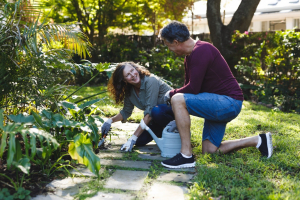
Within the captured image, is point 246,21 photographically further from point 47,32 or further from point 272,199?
point 272,199

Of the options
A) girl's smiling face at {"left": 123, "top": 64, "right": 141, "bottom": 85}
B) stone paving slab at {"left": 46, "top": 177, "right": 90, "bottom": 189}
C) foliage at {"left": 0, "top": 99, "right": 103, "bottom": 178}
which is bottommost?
stone paving slab at {"left": 46, "top": 177, "right": 90, "bottom": 189}

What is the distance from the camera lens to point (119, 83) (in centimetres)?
371

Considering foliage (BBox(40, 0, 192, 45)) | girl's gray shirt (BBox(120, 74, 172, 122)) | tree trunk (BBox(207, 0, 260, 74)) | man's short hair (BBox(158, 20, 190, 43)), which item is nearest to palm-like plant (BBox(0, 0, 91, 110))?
girl's gray shirt (BBox(120, 74, 172, 122))

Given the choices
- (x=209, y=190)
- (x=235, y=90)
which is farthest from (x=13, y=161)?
(x=235, y=90)

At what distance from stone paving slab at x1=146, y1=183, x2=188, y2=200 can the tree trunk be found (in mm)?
5981

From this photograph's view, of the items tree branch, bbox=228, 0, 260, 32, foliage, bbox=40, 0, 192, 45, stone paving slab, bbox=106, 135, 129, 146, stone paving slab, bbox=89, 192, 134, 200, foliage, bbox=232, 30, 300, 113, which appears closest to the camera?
stone paving slab, bbox=89, 192, 134, 200

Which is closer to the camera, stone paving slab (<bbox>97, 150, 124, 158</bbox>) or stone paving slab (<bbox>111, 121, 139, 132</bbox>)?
stone paving slab (<bbox>97, 150, 124, 158</bbox>)

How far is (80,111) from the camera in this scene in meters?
3.21

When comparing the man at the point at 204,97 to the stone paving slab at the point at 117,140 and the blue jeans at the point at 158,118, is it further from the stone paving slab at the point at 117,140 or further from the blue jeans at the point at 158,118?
the stone paving slab at the point at 117,140

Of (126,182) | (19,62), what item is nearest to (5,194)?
(126,182)

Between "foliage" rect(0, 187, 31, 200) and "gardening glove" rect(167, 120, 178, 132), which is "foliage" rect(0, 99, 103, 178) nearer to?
"foliage" rect(0, 187, 31, 200)

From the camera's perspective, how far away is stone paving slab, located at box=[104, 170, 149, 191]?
249cm

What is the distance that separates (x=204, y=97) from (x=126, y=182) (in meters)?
1.13

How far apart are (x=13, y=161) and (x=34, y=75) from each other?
1.45m
